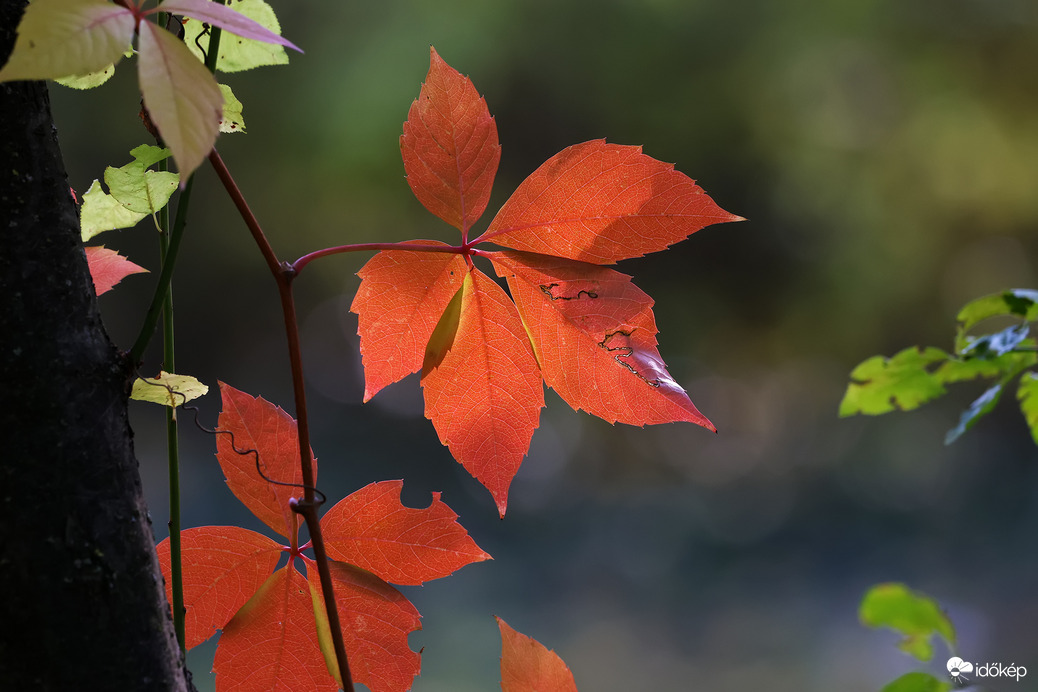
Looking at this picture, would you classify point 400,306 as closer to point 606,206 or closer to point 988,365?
point 606,206

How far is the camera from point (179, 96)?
0.12 m

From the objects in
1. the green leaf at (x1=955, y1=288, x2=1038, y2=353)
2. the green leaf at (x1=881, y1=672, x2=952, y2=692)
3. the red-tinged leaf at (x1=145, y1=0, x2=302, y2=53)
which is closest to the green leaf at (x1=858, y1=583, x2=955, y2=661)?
the green leaf at (x1=881, y1=672, x2=952, y2=692)

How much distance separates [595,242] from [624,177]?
2 cm

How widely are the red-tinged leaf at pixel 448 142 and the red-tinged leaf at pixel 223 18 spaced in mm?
65

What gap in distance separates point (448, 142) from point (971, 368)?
0.26 metres

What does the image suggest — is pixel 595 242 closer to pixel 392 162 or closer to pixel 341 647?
pixel 341 647

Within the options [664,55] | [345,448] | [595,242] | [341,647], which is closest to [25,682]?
[341,647]

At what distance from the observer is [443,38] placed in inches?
92.0

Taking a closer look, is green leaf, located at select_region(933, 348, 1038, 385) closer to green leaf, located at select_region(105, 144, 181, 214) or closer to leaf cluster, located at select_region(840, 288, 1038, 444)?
leaf cluster, located at select_region(840, 288, 1038, 444)

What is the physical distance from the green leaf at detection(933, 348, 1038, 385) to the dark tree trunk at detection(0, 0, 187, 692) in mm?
316

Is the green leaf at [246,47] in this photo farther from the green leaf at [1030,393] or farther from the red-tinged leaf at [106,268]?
the green leaf at [1030,393]

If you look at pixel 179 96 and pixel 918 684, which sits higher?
pixel 179 96

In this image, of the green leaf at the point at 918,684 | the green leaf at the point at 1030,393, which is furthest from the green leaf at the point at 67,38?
the green leaf at the point at 1030,393

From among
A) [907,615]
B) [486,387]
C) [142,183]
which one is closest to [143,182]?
[142,183]
